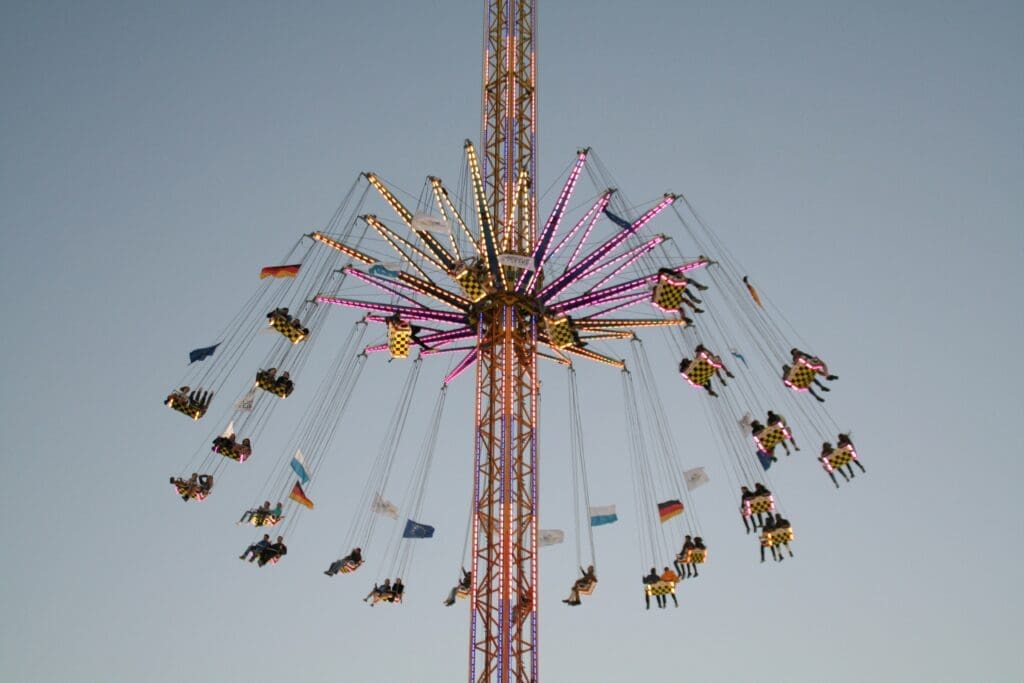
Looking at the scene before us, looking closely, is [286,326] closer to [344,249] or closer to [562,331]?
[344,249]

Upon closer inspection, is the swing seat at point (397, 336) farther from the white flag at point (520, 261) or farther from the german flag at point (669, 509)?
the german flag at point (669, 509)

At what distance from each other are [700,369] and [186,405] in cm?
1505

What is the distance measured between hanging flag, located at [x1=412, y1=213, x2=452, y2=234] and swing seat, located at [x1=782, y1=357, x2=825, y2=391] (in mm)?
10750

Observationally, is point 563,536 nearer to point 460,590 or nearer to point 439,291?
point 460,590

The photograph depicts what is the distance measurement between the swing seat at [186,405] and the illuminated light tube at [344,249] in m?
6.27

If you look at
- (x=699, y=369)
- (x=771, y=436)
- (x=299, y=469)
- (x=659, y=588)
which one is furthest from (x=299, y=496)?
(x=771, y=436)

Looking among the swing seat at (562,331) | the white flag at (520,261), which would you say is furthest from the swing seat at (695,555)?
the white flag at (520,261)

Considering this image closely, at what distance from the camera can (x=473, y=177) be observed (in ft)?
104

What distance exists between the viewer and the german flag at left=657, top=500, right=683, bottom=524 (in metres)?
31.9

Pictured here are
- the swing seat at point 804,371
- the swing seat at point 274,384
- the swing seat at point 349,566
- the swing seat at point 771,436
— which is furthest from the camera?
the swing seat at point 349,566

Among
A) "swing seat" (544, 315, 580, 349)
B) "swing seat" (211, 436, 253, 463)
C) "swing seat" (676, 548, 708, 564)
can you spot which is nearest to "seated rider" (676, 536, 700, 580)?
"swing seat" (676, 548, 708, 564)

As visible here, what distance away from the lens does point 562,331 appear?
31594mm

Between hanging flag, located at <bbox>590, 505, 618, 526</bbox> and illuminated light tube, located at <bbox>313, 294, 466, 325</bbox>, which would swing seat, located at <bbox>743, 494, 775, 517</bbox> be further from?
illuminated light tube, located at <bbox>313, 294, 466, 325</bbox>

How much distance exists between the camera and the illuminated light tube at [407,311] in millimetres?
33031
